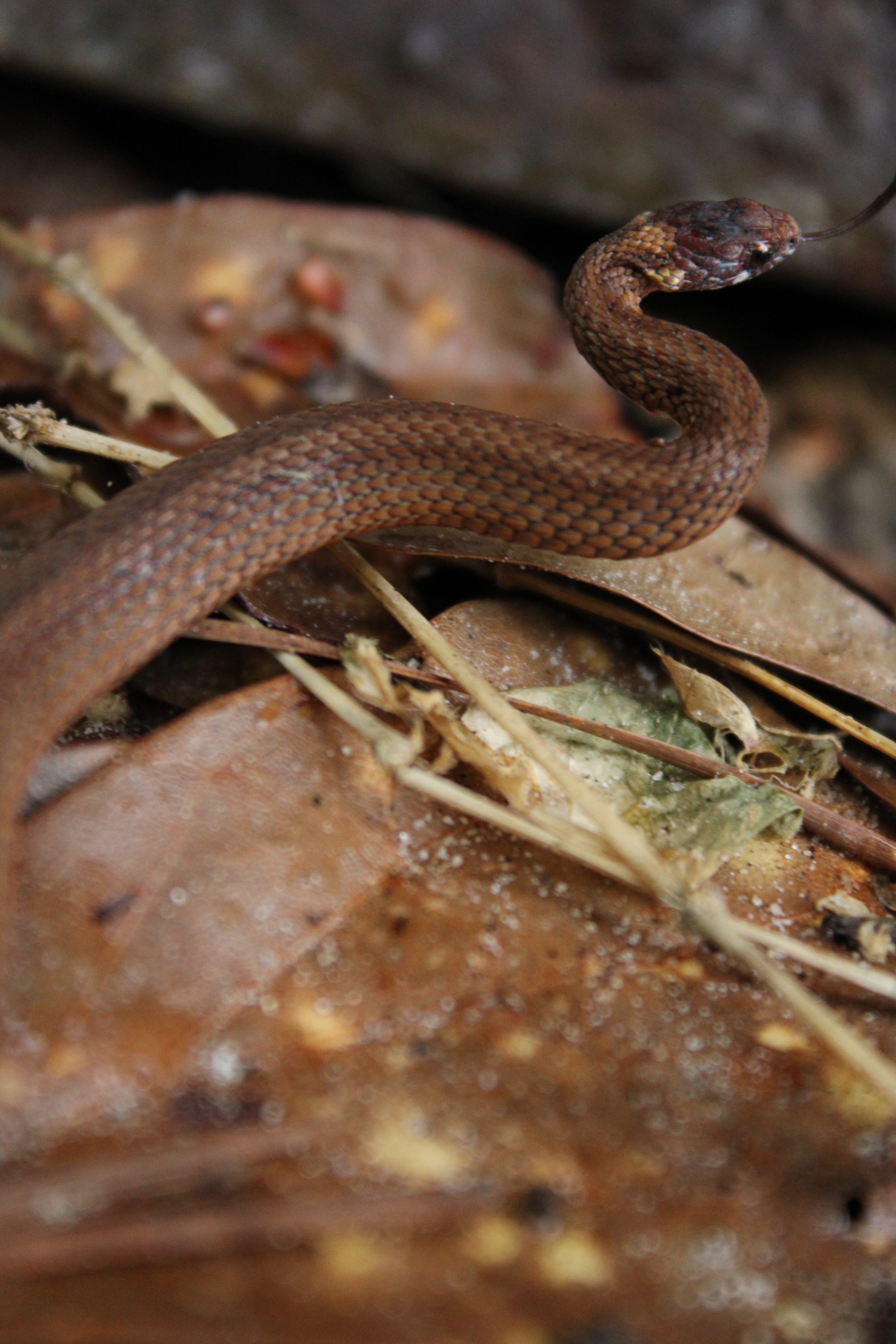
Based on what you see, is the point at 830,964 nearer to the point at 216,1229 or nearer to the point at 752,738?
the point at 752,738

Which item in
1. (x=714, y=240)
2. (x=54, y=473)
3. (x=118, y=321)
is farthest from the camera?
(x=714, y=240)

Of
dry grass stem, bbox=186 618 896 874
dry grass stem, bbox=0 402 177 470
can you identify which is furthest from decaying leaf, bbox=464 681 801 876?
dry grass stem, bbox=0 402 177 470

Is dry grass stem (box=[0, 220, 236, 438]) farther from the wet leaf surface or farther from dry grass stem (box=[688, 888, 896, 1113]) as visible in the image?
dry grass stem (box=[688, 888, 896, 1113])

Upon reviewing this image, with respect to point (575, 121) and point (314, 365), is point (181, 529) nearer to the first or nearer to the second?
point (314, 365)

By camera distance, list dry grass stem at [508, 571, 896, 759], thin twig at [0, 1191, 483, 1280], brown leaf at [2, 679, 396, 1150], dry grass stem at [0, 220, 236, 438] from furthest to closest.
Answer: dry grass stem at [0, 220, 236, 438], dry grass stem at [508, 571, 896, 759], brown leaf at [2, 679, 396, 1150], thin twig at [0, 1191, 483, 1280]

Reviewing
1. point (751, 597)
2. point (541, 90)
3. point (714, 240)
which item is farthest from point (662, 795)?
point (541, 90)

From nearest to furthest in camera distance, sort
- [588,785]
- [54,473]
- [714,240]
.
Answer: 1. [588,785]
2. [54,473]
3. [714,240]

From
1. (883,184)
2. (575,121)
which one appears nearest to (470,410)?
(575,121)
